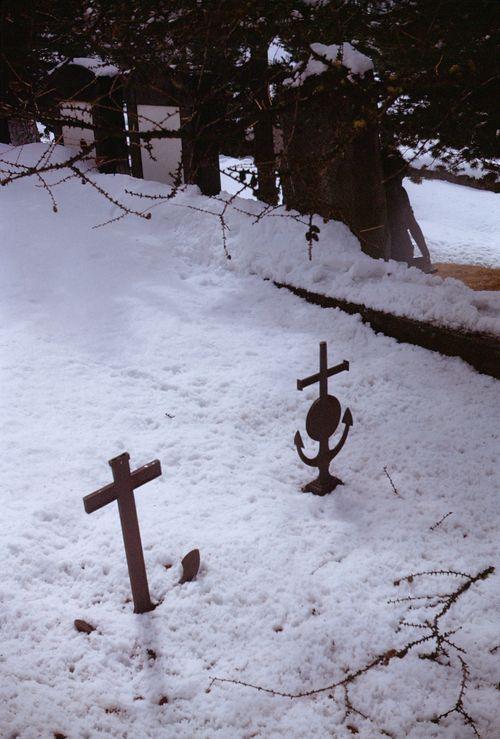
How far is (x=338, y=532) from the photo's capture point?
3.63 metres

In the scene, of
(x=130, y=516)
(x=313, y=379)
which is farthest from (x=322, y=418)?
(x=130, y=516)

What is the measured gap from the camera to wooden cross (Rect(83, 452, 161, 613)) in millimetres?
2949

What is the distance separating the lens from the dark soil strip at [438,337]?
4.82 m

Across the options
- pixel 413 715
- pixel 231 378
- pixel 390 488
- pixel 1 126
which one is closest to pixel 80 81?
pixel 1 126

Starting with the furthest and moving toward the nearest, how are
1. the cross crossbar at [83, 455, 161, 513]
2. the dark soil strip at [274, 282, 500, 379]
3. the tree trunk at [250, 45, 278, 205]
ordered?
the dark soil strip at [274, 282, 500, 379]
the cross crossbar at [83, 455, 161, 513]
the tree trunk at [250, 45, 278, 205]

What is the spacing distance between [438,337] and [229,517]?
254 centimetres

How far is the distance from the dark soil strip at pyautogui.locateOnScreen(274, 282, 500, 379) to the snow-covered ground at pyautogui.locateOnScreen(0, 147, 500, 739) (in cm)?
11

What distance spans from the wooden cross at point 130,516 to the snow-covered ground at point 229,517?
0.13 m

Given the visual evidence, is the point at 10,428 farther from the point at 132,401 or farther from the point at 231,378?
the point at 231,378

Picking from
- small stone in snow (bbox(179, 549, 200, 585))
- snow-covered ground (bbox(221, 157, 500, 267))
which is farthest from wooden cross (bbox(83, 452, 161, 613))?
snow-covered ground (bbox(221, 157, 500, 267))

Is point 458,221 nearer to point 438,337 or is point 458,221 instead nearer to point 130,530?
point 438,337

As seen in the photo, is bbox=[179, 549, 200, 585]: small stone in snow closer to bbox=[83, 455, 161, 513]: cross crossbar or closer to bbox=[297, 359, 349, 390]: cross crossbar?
bbox=[83, 455, 161, 513]: cross crossbar

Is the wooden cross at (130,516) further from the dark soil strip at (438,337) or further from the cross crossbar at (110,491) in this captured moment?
the dark soil strip at (438,337)

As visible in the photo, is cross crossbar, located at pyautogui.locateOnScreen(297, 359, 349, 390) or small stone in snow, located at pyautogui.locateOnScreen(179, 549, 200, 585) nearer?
small stone in snow, located at pyautogui.locateOnScreen(179, 549, 200, 585)
